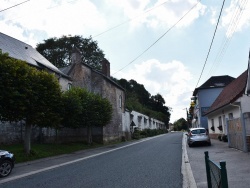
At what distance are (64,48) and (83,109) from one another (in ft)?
91.9

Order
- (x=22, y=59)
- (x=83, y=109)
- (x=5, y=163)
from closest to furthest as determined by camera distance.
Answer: (x=5, y=163), (x=83, y=109), (x=22, y=59)

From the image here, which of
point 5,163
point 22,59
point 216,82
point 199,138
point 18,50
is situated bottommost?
point 5,163

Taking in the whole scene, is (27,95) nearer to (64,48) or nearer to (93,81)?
(93,81)

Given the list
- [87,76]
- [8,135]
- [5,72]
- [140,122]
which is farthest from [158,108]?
[5,72]

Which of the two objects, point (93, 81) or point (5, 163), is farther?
point (93, 81)

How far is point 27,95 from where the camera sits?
1627 cm

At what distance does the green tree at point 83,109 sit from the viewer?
2216 centimetres

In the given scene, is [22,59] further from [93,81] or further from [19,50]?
[93,81]

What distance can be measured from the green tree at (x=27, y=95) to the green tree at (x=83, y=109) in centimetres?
295

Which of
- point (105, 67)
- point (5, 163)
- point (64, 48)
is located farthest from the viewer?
point (64, 48)

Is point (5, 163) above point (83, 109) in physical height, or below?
below

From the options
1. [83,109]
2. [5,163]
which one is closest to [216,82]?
[83,109]

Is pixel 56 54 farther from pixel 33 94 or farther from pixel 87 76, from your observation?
pixel 33 94

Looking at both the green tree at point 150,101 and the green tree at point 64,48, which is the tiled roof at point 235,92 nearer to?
the green tree at point 64,48
